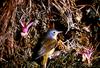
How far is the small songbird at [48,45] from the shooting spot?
250 cm

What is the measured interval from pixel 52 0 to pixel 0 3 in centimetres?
39

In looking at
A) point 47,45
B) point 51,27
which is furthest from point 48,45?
point 51,27

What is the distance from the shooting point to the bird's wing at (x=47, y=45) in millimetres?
2498

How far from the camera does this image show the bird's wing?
8.20 ft

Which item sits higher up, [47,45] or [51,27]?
[51,27]

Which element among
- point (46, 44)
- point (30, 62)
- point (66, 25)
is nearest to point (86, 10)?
point (66, 25)

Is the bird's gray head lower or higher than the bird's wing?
higher

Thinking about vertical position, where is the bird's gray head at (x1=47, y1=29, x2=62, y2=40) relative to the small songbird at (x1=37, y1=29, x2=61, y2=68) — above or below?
above

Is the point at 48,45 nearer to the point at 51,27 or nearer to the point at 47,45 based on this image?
the point at 47,45

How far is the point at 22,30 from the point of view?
8.26ft

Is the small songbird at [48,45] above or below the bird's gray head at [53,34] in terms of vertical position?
below

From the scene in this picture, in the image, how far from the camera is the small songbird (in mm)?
2504

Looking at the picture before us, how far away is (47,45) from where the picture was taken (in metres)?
2.52

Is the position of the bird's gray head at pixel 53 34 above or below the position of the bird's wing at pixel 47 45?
above
